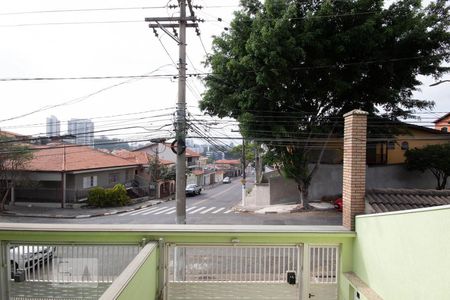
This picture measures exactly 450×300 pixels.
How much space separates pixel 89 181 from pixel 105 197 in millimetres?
2855

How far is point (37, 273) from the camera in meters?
6.80

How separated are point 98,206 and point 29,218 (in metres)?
5.76

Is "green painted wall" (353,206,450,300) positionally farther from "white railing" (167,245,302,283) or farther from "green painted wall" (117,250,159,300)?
"green painted wall" (117,250,159,300)

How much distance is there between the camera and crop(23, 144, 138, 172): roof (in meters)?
26.0

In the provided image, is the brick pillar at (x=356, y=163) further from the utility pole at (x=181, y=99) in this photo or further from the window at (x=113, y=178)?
the window at (x=113, y=178)

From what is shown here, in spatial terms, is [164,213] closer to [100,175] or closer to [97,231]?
[100,175]

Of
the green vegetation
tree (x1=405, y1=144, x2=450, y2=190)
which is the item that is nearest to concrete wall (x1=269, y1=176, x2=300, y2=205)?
tree (x1=405, y1=144, x2=450, y2=190)

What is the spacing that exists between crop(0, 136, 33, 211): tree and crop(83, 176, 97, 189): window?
5.17 meters

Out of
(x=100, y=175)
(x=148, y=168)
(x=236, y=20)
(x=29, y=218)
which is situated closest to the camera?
(x=236, y=20)

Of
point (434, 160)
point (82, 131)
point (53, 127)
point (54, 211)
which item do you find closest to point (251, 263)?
point (434, 160)

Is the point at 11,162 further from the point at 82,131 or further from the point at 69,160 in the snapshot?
the point at 69,160

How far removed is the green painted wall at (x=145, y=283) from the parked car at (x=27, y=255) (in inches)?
86.1

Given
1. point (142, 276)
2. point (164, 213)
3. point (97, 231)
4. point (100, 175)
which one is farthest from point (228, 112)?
point (100, 175)

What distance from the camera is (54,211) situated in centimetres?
2422
